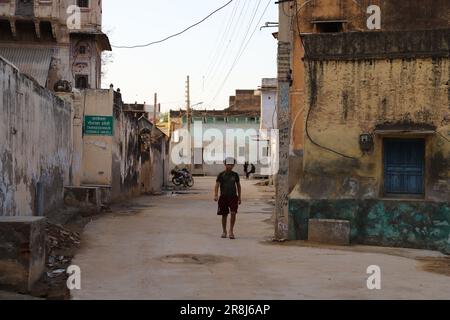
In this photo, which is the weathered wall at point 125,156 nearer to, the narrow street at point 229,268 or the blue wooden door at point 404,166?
the narrow street at point 229,268

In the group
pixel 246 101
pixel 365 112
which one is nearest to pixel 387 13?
pixel 365 112

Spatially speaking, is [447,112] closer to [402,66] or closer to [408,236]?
[402,66]

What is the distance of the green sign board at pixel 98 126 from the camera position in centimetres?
2047

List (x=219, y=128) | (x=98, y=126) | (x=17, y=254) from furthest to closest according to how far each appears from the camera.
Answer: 1. (x=219, y=128)
2. (x=98, y=126)
3. (x=17, y=254)

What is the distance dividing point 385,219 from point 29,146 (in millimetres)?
7066

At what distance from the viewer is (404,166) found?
1271cm

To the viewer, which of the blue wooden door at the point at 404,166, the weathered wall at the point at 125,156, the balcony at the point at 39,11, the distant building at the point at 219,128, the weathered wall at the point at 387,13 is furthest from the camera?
the distant building at the point at 219,128

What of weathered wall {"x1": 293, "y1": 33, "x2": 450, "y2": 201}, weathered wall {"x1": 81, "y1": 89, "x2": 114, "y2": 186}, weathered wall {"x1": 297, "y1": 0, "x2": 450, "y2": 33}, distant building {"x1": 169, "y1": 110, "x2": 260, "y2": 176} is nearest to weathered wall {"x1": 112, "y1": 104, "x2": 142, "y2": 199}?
weathered wall {"x1": 81, "y1": 89, "x2": 114, "y2": 186}

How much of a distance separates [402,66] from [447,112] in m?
1.22

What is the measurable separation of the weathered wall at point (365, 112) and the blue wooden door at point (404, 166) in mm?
208

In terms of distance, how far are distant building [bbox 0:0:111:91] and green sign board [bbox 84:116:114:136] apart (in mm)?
11265

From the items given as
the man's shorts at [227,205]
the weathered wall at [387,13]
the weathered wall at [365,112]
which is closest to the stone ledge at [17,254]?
the man's shorts at [227,205]

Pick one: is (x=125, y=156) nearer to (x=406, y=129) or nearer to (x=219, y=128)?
(x=406, y=129)

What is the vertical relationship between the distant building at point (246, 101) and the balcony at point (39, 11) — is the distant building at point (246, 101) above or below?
below
